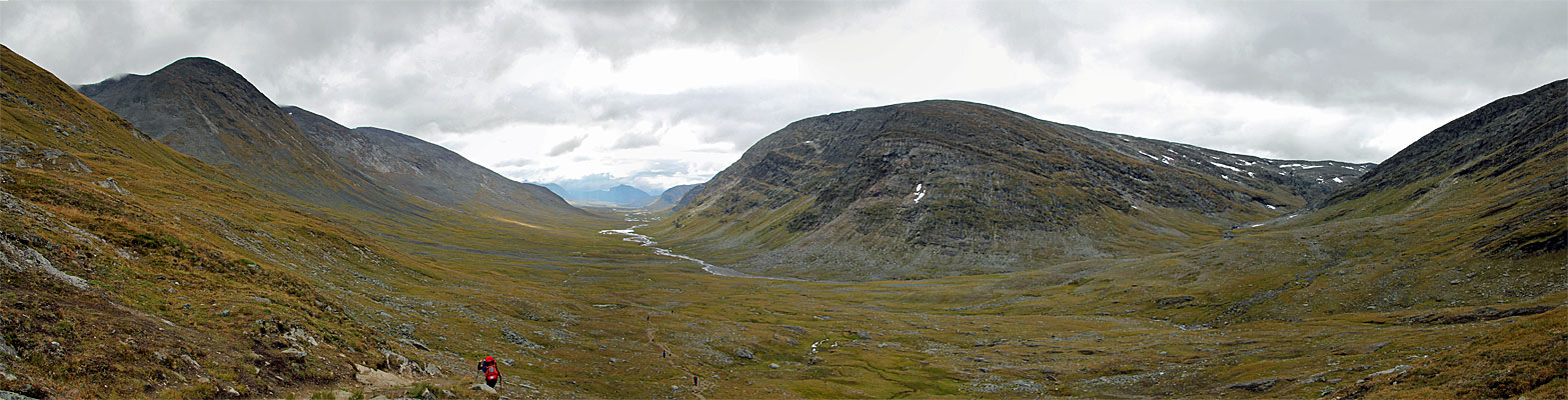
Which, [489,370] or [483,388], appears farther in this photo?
[483,388]

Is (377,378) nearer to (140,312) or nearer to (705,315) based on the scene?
(140,312)

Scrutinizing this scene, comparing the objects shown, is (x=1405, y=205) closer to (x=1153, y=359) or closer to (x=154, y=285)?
(x=1153, y=359)

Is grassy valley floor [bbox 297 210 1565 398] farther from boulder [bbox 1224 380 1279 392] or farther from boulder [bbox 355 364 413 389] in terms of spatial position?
boulder [bbox 355 364 413 389]

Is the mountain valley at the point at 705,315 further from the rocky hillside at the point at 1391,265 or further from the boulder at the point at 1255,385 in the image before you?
the rocky hillside at the point at 1391,265

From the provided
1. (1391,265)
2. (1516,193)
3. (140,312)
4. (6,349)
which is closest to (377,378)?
(140,312)

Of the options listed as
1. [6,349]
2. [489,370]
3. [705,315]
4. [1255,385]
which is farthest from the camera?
[705,315]

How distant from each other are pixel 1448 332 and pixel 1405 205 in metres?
204

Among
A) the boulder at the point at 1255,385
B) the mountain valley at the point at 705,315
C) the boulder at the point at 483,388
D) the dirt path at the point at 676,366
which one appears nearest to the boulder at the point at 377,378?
Answer: the mountain valley at the point at 705,315

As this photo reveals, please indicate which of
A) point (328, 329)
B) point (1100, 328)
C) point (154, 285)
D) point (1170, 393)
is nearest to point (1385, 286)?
point (1100, 328)

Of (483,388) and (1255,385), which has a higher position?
(1255,385)

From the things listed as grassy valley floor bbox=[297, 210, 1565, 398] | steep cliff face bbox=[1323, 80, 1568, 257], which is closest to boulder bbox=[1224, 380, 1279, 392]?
grassy valley floor bbox=[297, 210, 1565, 398]

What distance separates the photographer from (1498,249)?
78188 mm

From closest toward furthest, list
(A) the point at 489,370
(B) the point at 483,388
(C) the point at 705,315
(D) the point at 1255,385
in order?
(A) the point at 489,370 < (B) the point at 483,388 < (D) the point at 1255,385 < (C) the point at 705,315

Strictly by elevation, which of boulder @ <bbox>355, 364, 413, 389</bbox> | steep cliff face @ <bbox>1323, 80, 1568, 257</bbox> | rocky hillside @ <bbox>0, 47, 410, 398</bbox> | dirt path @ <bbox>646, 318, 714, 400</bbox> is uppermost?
steep cliff face @ <bbox>1323, 80, 1568, 257</bbox>
